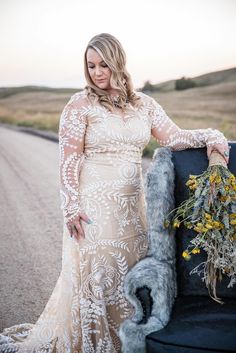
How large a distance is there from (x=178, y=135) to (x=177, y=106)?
70.2ft

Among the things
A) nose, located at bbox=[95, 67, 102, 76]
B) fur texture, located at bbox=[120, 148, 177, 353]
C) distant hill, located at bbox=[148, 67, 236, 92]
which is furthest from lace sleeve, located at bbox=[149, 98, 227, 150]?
distant hill, located at bbox=[148, 67, 236, 92]

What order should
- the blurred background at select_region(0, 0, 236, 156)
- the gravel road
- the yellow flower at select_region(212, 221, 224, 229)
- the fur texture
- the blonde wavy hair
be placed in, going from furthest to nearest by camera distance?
the blurred background at select_region(0, 0, 236, 156) < the gravel road < the blonde wavy hair < the yellow flower at select_region(212, 221, 224, 229) < the fur texture

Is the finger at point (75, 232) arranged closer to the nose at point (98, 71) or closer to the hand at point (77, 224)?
the hand at point (77, 224)

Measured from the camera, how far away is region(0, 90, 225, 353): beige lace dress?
→ 2.69 meters

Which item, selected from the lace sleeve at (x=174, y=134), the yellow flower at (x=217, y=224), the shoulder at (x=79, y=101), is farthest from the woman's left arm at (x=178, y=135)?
the yellow flower at (x=217, y=224)

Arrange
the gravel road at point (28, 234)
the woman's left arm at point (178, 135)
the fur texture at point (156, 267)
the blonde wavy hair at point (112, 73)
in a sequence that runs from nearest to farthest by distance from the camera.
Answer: the fur texture at point (156, 267) → the blonde wavy hair at point (112, 73) → the woman's left arm at point (178, 135) → the gravel road at point (28, 234)

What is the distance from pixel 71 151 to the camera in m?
2.68

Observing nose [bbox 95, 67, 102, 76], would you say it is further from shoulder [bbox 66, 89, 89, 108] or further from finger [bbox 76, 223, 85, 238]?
finger [bbox 76, 223, 85, 238]

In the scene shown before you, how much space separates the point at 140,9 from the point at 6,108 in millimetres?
11949

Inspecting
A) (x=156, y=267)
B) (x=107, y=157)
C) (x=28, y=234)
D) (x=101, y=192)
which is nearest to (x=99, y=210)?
(x=101, y=192)

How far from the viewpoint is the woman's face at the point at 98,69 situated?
8.79 feet

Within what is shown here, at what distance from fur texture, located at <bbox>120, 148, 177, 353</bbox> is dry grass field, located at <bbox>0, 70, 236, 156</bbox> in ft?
22.8

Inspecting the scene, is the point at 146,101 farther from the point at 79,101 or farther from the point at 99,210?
the point at 99,210

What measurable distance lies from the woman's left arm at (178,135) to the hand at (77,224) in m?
0.76
